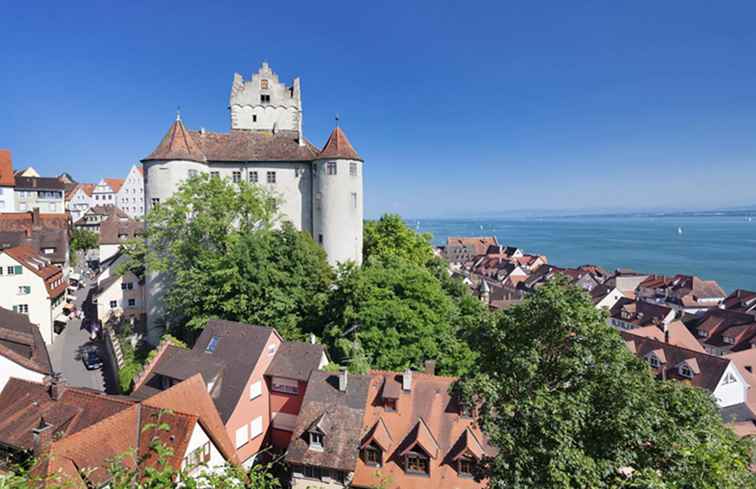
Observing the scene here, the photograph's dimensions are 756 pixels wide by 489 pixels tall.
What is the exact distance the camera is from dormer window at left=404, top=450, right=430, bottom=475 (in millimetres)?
17312

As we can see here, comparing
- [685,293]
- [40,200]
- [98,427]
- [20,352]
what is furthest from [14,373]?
[685,293]

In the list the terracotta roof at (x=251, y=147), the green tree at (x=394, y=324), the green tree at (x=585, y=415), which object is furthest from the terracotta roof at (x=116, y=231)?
the green tree at (x=585, y=415)

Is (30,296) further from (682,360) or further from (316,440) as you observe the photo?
(682,360)

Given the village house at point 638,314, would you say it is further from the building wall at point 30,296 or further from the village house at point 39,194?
the village house at point 39,194

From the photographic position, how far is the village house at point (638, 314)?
2099 inches

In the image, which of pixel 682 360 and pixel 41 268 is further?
pixel 41 268

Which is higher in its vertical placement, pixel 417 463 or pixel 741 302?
pixel 417 463

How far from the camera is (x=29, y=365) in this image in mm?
20094

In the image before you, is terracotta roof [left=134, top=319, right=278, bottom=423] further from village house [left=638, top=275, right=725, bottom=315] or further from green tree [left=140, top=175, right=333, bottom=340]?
village house [left=638, top=275, right=725, bottom=315]

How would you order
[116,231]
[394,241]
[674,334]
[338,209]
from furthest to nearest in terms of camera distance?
1. [116,231]
2. [674,334]
3. [394,241]
4. [338,209]

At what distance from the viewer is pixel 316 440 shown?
1833cm

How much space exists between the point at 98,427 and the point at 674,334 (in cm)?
4997

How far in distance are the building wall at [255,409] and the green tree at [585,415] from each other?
42.1 ft

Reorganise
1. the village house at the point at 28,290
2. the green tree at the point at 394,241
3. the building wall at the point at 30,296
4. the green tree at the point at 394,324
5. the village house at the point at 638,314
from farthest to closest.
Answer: the village house at the point at 638,314 → the green tree at the point at 394,241 → the village house at the point at 28,290 → the building wall at the point at 30,296 → the green tree at the point at 394,324
